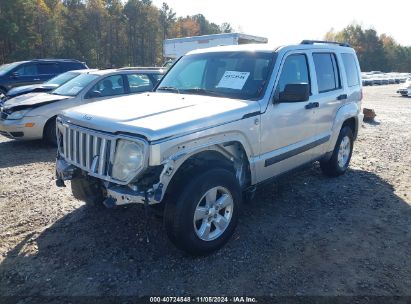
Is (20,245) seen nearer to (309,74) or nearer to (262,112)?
(262,112)

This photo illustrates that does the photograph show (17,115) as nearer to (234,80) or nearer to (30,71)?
(234,80)

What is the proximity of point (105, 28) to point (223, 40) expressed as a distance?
4097 centimetres

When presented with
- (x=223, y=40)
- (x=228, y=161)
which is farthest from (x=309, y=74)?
(x=223, y=40)

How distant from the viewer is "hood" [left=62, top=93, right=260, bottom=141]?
10.4ft

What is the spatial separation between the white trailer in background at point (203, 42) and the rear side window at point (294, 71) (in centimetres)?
1218

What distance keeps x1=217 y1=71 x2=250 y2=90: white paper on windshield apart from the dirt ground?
162cm

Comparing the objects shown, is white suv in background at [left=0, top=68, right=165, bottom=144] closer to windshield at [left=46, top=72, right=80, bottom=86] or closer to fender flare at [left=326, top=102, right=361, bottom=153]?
windshield at [left=46, top=72, right=80, bottom=86]

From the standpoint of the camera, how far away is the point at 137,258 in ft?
11.7

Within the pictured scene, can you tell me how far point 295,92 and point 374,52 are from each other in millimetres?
83382

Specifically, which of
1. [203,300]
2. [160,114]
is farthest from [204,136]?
[203,300]

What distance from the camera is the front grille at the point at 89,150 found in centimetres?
325

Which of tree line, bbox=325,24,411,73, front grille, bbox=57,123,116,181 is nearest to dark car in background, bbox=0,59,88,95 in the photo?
front grille, bbox=57,123,116,181

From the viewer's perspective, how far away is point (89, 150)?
344 centimetres

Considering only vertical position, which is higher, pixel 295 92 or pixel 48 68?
pixel 48 68
